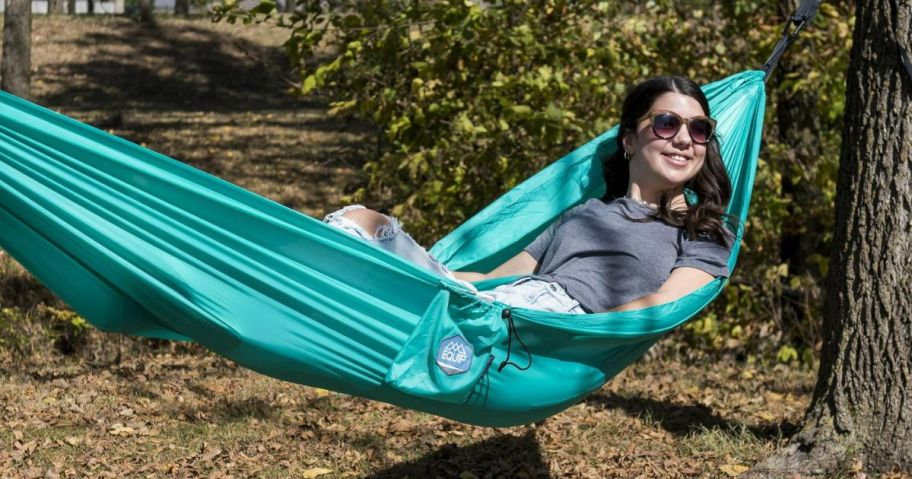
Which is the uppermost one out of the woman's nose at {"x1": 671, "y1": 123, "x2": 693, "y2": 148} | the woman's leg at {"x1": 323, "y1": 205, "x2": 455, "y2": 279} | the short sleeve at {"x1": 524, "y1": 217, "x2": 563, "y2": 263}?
the woman's nose at {"x1": 671, "y1": 123, "x2": 693, "y2": 148}

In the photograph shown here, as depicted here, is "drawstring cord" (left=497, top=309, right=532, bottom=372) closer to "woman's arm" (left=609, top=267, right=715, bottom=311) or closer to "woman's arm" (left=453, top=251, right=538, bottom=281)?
"woman's arm" (left=609, top=267, right=715, bottom=311)

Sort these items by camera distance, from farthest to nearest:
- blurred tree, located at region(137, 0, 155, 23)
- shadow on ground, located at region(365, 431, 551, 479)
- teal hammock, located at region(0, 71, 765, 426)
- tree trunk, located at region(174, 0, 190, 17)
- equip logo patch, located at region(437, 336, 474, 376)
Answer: tree trunk, located at region(174, 0, 190, 17), blurred tree, located at region(137, 0, 155, 23), shadow on ground, located at region(365, 431, 551, 479), equip logo patch, located at region(437, 336, 474, 376), teal hammock, located at region(0, 71, 765, 426)

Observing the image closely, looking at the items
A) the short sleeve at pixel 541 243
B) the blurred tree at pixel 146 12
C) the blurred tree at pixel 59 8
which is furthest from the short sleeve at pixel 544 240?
the blurred tree at pixel 146 12

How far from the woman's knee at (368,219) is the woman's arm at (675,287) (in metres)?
0.65

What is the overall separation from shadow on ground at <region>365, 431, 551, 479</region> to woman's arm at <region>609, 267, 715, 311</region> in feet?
3.48

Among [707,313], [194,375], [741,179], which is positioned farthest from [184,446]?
[707,313]

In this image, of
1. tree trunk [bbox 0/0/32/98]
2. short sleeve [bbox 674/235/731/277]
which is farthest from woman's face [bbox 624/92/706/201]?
tree trunk [bbox 0/0/32/98]

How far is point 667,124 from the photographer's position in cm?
299

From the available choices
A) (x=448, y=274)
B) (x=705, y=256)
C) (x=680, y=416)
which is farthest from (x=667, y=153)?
(x=680, y=416)

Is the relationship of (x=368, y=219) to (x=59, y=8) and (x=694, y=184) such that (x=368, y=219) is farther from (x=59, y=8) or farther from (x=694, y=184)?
(x=59, y=8)

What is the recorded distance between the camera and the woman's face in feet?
9.86

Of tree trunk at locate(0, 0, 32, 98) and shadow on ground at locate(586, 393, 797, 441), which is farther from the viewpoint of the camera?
tree trunk at locate(0, 0, 32, 98)

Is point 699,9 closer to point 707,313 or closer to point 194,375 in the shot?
point 707,313

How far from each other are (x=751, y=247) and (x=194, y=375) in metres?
2.74
